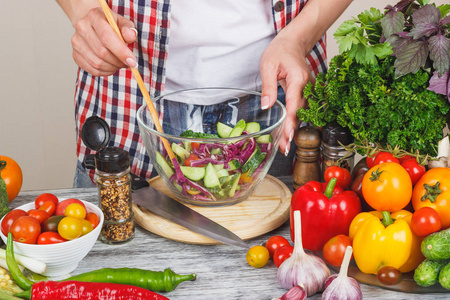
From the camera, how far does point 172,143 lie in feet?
4.63

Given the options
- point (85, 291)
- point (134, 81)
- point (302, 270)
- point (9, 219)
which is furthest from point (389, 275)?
point (134, 81)

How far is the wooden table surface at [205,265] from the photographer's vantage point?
1165mm

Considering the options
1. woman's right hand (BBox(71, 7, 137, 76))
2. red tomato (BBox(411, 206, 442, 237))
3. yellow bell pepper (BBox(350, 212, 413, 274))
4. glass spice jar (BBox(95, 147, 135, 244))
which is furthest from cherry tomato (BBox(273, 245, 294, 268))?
woman's right hand (BBox(71, 7, 137, 76))

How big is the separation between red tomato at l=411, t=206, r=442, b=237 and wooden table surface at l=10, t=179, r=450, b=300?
137 mm

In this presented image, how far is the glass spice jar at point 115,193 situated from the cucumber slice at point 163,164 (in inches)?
5.7

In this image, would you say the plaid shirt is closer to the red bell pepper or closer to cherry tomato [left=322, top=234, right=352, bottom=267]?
the red bell pepper

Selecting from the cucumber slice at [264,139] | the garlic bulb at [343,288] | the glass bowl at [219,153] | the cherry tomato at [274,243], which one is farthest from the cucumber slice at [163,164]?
the garlic bulb at [343,288]

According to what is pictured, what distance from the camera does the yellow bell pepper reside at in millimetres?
1152

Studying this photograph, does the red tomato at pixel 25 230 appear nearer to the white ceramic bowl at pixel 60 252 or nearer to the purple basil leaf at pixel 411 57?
the white ceramic bowl at pixel 60 252

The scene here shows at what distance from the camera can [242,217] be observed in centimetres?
144

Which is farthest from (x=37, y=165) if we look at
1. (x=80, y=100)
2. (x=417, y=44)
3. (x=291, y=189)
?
(x=417, y=44)

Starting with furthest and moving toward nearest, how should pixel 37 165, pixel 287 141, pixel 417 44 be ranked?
pixel 37 165 < pixel 287 141 < pixel 417 44

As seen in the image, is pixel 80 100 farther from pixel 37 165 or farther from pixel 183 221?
pixel 37 165

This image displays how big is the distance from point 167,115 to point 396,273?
2.84ft
